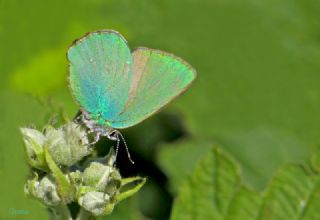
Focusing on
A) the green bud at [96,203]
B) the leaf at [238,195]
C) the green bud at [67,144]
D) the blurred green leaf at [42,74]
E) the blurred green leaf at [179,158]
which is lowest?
the blurred green leaf at [179,158]

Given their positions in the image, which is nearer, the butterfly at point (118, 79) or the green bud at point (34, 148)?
the green bud at point (34, 148)

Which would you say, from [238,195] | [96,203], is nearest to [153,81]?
[96,203]

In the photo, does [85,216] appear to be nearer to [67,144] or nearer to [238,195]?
[67,144]

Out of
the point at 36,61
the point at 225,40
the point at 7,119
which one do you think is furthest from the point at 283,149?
the point at 7,119

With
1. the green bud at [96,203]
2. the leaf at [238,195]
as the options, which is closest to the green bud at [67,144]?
the green bud at [96,203]

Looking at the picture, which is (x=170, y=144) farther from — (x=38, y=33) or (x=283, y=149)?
(x=38, y=33)

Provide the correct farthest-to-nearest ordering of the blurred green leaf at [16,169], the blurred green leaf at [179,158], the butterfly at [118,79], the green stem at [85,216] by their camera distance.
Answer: the blurred green leaf at [179,158] → the blurred green leaf at [16,169] → the butterfly at [118,79] → the green stem at [85,216]

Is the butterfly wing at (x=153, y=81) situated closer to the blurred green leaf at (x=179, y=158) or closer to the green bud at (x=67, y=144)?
the green bud at (x=67, y=144)

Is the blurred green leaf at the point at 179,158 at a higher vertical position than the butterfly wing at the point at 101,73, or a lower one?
lower

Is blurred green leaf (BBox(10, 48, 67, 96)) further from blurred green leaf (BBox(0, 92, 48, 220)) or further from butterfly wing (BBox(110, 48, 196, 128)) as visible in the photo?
butterfly wing (BBox(110, 48, 196, 128))
